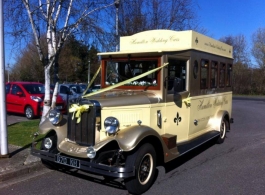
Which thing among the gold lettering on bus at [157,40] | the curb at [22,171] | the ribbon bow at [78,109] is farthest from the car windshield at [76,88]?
the ribbon bow at [78,109]

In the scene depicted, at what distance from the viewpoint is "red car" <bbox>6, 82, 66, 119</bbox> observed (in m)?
12.6

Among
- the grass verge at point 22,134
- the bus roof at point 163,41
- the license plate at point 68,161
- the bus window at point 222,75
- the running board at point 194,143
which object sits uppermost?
the bus roof at point 163,41

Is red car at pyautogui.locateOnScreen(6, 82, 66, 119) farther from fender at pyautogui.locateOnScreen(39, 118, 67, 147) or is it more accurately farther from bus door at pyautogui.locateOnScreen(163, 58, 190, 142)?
bus door at pyautogui.locateOnScreen(163, 58, 190, 142)

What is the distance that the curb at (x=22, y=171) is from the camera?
5.23 metres

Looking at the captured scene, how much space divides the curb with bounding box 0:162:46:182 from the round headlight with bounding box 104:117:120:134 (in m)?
1.98

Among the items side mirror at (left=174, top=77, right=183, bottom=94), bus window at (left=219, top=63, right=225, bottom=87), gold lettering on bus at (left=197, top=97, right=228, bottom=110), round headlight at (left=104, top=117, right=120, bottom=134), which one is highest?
bus window at (left=219, top=63, right=225, bottom=87)

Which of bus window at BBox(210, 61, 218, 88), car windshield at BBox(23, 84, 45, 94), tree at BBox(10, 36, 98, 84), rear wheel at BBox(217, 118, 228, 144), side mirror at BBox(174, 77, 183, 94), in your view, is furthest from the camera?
tree at BBox(10, 36, 98, 84)

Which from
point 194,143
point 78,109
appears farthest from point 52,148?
point 194,143

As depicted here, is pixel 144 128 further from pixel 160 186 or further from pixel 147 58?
pixel 147 58

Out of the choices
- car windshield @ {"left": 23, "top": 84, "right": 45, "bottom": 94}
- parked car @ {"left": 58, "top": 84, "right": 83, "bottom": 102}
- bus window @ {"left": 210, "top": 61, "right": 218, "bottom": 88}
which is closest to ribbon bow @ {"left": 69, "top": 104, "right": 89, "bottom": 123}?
bus window @ {"left": 210, "top": 61, "right": 218, "bottom": 88}

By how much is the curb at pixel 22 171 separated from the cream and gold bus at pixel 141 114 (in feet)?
0.62

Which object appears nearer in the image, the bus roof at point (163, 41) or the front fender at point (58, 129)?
the front fender at point (58, 129)

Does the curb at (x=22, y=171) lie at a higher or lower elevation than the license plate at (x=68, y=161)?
lower

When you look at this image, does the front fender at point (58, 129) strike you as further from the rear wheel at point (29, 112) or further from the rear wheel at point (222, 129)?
the rear wheel at point (29, 112)
